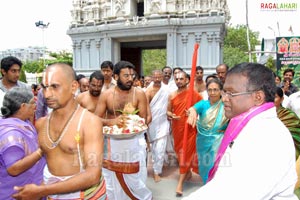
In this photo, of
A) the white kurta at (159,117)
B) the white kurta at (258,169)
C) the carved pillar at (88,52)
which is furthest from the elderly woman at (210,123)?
the carved pillar at (88,52)

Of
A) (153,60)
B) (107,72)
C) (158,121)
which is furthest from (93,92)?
(153,60)

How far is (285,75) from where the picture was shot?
262 inches

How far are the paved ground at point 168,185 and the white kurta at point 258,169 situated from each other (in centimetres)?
317

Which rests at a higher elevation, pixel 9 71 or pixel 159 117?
pixel 9 71

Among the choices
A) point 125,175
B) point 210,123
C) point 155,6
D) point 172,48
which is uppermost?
point 155,6

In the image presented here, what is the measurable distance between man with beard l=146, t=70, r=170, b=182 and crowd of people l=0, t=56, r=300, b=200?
803mm

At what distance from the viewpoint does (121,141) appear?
365 cm

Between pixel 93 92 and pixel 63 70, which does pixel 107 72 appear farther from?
pixel 63 70

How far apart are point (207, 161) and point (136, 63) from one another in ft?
63.7

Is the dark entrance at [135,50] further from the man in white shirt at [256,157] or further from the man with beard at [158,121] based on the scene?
the man in white shirt at [256,157]

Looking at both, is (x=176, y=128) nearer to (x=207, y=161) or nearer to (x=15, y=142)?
(x=207, y=161)

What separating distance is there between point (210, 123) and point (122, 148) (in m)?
1.26

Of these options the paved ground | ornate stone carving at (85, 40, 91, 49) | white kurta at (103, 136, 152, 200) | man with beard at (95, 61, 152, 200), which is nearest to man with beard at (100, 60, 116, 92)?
man with beard at (95, 61, 152, 200)

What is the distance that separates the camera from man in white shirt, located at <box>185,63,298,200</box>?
1.21 m
